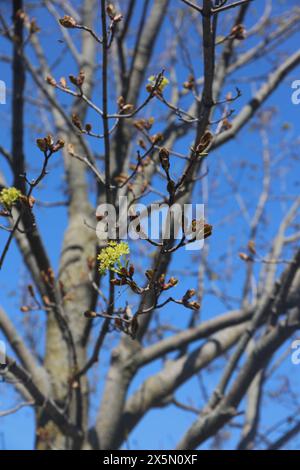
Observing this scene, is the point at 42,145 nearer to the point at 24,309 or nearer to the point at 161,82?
the point at 161,82

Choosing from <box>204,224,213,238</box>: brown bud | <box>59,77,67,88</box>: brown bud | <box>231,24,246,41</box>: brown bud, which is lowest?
<box>204,224,213,238</box>: brown bud

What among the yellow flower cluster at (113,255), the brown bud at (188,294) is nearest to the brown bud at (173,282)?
the brown bud at (188,294)

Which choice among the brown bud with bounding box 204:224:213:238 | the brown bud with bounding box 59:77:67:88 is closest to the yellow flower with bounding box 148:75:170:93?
the brown bud with bounding box 59:77:67:88

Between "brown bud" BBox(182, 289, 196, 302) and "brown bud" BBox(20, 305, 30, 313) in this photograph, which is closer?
"brown bud" BBox(182, 289, 196, 302)

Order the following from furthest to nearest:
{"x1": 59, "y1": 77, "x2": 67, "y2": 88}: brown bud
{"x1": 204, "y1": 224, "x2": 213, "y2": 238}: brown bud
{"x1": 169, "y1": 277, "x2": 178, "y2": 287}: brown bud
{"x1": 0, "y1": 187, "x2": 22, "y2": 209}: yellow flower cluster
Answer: {"x1": 59, "y1": 77, "x2": 67, "y2": 88}: brown bud → {"x1": 0, "y1": 187, "x2": 22, "y2": 209}: yellow flower cluster → {"x1": 169, "y1": 277, "x2": 178, "y2": 287}: brown bud → {"x1": 204, "y1": 224, "x2": 213, "y2": 238}: brown bud

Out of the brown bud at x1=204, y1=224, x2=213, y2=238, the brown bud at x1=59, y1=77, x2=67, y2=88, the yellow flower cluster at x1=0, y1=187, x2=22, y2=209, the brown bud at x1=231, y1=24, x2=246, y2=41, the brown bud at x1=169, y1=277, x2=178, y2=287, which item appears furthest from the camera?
the brown bud at x1=231, y1=24, x2=246, y2=41

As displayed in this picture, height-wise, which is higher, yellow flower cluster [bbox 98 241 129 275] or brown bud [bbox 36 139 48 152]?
brown bud [bbox 36 139 48 152]

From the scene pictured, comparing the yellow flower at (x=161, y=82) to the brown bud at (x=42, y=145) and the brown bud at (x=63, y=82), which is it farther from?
the brown bud at (x=42, y=145)

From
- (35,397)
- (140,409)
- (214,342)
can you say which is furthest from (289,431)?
(35,397)

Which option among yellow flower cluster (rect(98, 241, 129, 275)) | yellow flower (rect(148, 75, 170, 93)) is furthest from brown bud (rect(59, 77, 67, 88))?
yellow flower cluster (rect(98, 241, 129, 275))

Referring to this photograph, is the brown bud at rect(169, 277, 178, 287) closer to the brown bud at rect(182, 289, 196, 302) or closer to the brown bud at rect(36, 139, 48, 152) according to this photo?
the brown bud at rect(182, 289, 196, 302)

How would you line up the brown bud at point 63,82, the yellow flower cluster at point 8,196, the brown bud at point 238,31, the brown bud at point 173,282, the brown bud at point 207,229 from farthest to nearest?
the brown bud at point 238,31, the brown bud at point 63,82, the yellow flower cluster at point 8,196, the brown bud at point 173,282, the brown bud at point 207,229

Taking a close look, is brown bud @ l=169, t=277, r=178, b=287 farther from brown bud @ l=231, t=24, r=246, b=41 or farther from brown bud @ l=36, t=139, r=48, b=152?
brown bud @ l=231, t=24, r=246, b=41
